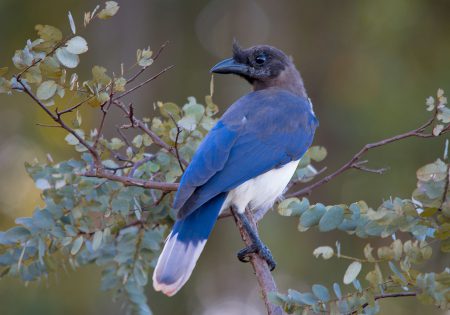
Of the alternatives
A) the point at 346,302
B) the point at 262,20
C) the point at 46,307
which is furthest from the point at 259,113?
the point at 262,20

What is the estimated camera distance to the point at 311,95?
412 inches

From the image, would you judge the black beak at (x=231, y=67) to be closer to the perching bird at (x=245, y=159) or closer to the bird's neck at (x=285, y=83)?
the perching bird at (x=245, y=159)

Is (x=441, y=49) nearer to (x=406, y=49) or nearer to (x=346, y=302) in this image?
(x=406, y=49)

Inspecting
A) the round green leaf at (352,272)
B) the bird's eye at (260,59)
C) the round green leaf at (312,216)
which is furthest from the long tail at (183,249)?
the bird's eye at (260,59)

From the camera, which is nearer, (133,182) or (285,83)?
(133,182)

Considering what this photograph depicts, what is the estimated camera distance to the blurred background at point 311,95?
8.48 metres

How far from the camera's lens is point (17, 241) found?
437cm

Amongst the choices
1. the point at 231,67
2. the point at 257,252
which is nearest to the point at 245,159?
the point at 257,252

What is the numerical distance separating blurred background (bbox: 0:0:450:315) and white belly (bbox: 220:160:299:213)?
3.35 m

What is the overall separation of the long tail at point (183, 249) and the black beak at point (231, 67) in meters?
1.34

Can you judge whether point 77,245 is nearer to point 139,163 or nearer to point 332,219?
point 139,163

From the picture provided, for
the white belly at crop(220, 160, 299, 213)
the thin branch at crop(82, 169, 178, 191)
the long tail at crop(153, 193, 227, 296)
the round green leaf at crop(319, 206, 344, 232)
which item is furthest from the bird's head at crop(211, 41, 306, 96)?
the round green leaf at crop(319, 206, 344, 232)

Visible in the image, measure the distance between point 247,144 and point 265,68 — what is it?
3.74 feet

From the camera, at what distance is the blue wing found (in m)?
4.50
